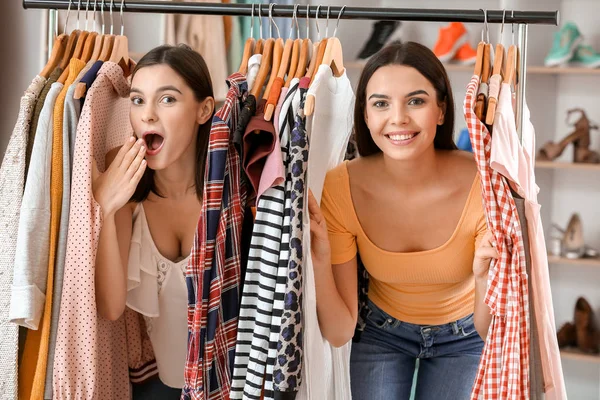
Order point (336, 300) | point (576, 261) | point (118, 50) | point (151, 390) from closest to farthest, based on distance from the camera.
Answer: point (336, 300)
point (118, 50)
point (151, 390)
point (576, 261)

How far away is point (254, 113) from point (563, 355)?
2625 mm

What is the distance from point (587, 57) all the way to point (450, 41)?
666mm

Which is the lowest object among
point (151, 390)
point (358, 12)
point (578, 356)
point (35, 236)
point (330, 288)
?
point (578, 356)

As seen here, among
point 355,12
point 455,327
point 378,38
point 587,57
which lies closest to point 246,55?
point 355,12

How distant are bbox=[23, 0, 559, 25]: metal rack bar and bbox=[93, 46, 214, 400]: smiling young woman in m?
0.11

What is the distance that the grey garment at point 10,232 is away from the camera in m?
1.50

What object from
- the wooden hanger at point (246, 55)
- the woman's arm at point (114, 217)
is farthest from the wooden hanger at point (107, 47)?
the wooden hanger at point (246, 55)

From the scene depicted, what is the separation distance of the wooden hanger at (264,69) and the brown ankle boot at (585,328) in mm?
2565

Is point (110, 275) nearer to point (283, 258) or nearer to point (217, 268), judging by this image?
point (217, 268)

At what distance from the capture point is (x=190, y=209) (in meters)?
1.75

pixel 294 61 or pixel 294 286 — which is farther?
pixel 294 61

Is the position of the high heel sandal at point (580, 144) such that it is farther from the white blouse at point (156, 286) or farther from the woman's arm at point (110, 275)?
the woman's arm at point (110, 275)

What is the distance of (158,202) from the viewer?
1753 mm

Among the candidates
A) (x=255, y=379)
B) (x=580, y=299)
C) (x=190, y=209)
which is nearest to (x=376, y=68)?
(x=190, y=209)
